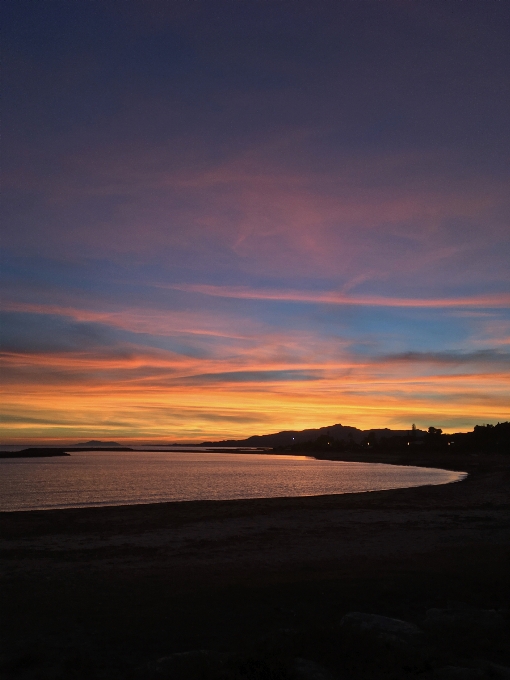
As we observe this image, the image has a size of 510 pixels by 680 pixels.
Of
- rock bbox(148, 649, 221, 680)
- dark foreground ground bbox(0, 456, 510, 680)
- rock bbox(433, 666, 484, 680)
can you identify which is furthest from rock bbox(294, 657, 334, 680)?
rock bbox(433, 666, 484, 680)

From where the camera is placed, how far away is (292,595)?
38.9 ft

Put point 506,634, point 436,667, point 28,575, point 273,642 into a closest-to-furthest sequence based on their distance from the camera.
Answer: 1. point 436,667
2. point 273,642
3. point 506,634
4. point 28,575

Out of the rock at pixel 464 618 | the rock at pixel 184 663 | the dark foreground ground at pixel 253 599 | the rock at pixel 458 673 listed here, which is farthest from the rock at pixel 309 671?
the rock at pixel 464 618

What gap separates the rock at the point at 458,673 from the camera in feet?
23.4

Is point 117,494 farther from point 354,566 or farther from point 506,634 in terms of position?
point 506,634

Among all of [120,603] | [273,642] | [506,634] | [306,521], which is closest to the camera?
[273,642]

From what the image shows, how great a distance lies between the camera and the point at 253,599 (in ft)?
38.0

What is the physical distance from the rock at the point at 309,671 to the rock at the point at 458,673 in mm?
1533

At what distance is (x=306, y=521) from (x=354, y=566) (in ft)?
32.0

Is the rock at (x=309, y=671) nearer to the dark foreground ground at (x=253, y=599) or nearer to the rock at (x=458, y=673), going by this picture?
the dark foreground ground at (x=253, y=599)

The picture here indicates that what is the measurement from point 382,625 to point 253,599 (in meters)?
3.50

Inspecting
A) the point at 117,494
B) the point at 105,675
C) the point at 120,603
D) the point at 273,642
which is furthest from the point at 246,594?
the point at 117,494

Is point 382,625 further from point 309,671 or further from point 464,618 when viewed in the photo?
point 309,671

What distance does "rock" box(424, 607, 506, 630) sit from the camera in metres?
9.45
